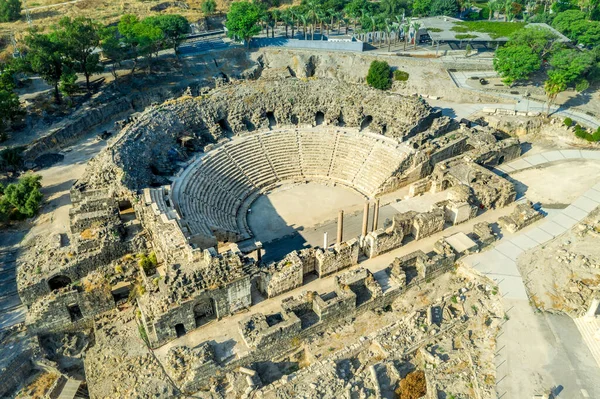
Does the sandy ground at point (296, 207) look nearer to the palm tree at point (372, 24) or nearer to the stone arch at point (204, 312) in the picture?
the stone arch at point (204, 312)

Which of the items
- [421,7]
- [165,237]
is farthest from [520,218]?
[421,7]

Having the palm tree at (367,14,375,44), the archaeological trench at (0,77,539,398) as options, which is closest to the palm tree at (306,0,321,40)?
the palm tree at (367,14,375,44)

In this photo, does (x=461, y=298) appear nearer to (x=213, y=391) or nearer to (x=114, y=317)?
(x=213, y=391)

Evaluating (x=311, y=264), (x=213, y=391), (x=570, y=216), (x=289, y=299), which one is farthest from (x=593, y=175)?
(x=213, y=391)

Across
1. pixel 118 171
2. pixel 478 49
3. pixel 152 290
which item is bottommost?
pixel 152 290

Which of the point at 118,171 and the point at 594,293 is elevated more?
the point at 118,171

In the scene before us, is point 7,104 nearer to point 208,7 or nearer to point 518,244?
point 208,7

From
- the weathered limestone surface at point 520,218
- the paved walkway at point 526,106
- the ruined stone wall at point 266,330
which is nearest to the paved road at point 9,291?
the ruined stone wall at point 266,330

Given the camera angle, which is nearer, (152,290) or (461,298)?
(152,290)
